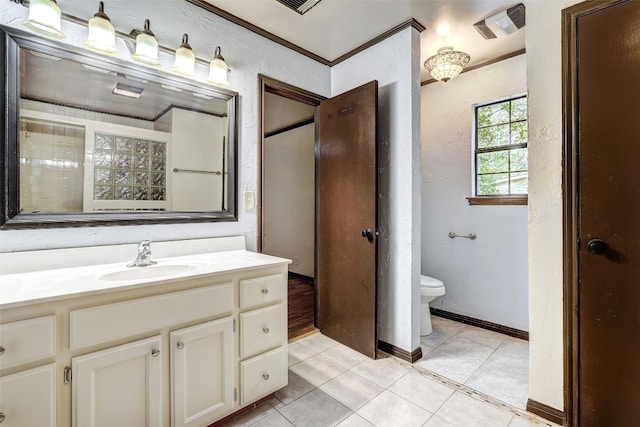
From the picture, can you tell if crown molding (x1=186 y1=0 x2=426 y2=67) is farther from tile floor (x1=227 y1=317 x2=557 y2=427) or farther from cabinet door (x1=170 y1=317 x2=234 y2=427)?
tile floor (x1=227 y1=317 x2=557 y2=427)

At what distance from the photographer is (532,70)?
1588 millimetres

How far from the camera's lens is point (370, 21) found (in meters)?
2.10

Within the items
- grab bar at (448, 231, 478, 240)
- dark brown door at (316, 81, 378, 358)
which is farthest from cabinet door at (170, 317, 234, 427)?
grab bar at (448, 231, 478, 240)

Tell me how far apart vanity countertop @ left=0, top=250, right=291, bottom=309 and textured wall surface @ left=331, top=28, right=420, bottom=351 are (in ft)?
3.15

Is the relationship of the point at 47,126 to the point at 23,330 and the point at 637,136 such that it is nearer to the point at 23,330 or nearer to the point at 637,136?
the point at 23,330

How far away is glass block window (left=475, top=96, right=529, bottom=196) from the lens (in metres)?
2.53

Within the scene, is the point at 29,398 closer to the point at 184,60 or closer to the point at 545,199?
the point at 184,60

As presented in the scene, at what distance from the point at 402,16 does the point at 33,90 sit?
217 cm

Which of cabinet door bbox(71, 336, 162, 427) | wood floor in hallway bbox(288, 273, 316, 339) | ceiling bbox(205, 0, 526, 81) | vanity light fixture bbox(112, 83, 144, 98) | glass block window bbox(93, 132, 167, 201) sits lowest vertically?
wood floor in hallway bbox(288, 273, 316, 339)

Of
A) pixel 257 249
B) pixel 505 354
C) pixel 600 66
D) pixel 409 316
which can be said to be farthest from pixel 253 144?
pixel 505 354

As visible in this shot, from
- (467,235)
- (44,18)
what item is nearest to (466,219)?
(467,235)

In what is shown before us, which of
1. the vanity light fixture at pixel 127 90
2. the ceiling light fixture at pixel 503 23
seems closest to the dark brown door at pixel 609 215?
the ceiling light fixture at pixel 503 23

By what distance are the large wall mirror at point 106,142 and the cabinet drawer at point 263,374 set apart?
3.01 ft

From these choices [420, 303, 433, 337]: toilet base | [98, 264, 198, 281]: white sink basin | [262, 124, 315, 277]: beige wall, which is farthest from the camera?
[262, 124, 315, 277]: beige wall
